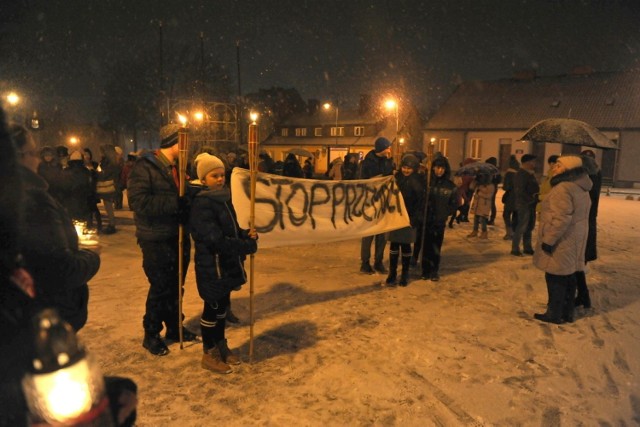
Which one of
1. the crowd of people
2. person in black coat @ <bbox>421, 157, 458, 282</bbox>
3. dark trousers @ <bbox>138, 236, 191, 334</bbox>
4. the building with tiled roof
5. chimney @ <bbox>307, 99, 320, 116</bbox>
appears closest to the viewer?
the crowd of people

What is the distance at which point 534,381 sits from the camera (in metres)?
3.99

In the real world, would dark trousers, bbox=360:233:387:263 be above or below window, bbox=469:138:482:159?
below

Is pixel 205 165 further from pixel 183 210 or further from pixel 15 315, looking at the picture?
pixel 15 315

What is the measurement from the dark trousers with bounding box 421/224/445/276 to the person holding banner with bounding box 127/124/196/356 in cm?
381

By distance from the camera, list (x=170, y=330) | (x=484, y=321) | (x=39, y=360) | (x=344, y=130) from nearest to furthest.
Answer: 1. (x=39, y=360)
2. (x=170, y=330)
3. (x=484, y=321)
4. (x=344, y=130)

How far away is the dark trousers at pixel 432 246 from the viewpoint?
697cm

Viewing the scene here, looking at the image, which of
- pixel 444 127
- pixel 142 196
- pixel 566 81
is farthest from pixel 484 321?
pixel 566 81

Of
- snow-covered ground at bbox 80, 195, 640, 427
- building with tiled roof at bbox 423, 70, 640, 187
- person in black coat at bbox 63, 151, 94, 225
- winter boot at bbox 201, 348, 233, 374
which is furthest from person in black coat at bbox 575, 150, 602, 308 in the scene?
building with tiled roof at bbox 423, 70, 640, 187

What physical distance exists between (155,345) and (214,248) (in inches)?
49.1

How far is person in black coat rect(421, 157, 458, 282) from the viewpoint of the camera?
6.91 meters

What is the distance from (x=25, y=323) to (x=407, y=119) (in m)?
47.0

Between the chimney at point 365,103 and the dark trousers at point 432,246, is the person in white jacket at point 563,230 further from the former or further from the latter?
the chimney at point 365,103

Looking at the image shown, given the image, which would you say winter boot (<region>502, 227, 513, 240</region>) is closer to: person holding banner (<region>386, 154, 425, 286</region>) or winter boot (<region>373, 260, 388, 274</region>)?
winter boot (<region>373, 260, 388, 274</region>)

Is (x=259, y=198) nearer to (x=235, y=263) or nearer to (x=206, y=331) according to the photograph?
(x=235, y=263)
